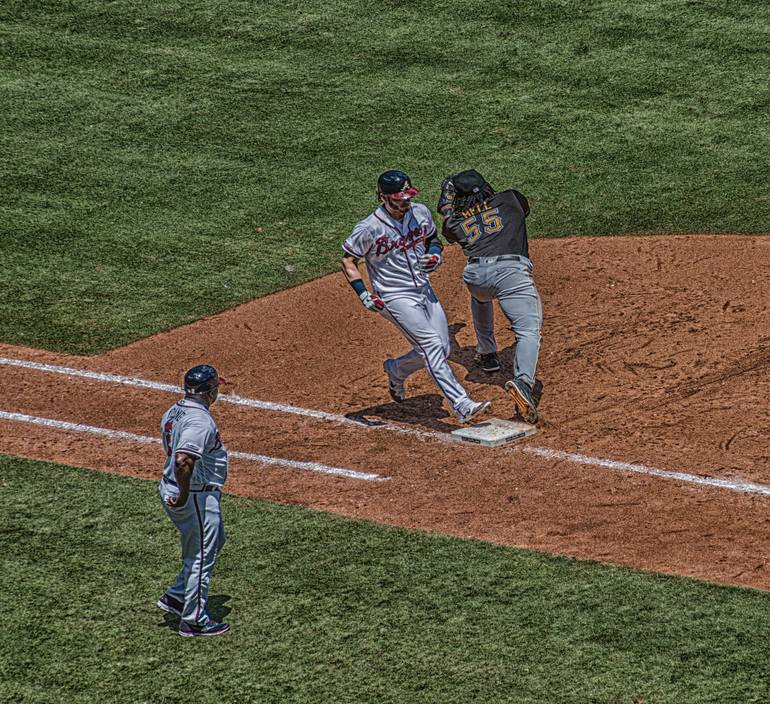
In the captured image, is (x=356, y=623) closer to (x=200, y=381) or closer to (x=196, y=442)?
(x=196, y=442)

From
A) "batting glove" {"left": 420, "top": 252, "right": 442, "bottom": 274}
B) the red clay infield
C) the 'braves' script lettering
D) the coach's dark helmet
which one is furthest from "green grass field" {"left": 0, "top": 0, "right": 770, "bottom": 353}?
the coach's dark helmet

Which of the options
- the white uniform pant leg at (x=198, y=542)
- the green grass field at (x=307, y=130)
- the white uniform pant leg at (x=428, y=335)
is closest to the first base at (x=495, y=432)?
the white uniform pant leg at (x=428, y=335)

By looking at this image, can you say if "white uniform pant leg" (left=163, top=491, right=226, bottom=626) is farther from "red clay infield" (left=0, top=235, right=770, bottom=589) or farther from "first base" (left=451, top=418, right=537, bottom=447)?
"first base" (left=451, top=418, right=537, bottom=447)

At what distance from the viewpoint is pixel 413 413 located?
34.1 ft

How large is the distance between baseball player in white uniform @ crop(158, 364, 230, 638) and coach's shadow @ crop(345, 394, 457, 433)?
10.3 feet

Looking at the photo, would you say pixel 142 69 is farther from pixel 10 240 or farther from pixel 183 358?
pixel 183 358

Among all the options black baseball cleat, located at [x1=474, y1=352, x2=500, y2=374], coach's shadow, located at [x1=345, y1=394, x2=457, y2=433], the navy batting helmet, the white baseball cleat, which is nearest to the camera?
the navy batting helmet

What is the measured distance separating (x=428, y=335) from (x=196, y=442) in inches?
130

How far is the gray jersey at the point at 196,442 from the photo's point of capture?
6.83 m

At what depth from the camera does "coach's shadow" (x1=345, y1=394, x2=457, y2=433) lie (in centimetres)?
1018

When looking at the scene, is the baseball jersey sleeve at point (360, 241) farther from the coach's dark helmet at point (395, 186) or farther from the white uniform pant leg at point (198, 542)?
the white uniform pant leg at point (198, 542)

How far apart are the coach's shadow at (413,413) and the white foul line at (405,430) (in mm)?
96

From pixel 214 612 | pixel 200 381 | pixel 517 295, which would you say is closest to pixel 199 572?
pixel 214 612

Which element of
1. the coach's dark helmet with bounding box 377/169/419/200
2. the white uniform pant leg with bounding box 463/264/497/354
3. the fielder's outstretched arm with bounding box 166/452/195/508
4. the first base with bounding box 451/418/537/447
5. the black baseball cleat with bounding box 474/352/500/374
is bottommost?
the first base with bounding box 451/418/537/447
